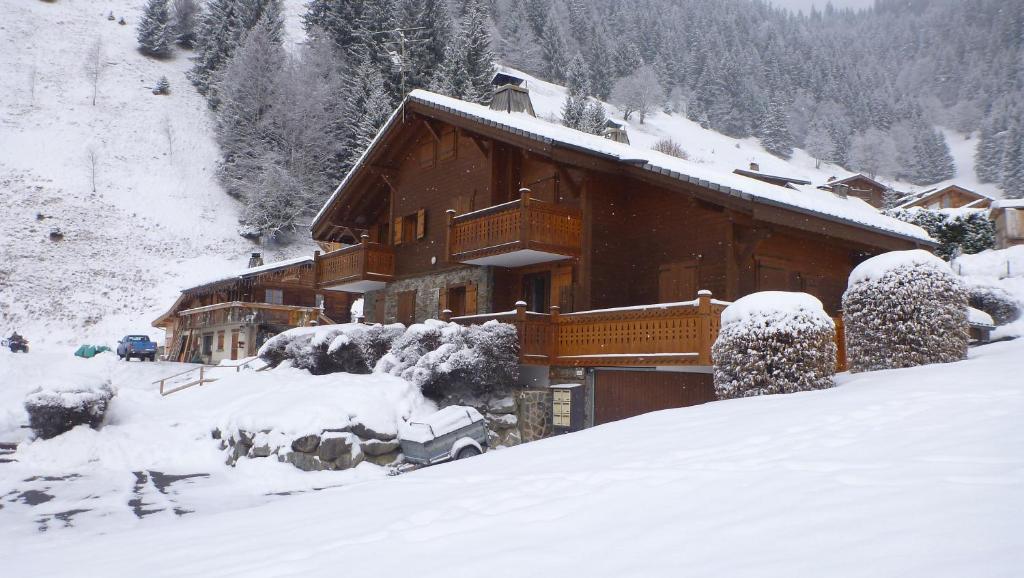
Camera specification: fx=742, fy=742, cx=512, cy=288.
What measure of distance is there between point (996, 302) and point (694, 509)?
2174 centimetres

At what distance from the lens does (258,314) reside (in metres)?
38.5

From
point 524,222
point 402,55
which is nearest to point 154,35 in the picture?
point 402,55

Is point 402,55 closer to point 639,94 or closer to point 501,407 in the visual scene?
point 501,407

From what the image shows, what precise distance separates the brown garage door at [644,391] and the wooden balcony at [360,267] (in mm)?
11569

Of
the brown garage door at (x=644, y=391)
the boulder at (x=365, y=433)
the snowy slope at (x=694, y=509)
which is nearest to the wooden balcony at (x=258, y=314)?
the boulder at (x=365, y=433)

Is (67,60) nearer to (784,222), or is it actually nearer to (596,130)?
(596,130)

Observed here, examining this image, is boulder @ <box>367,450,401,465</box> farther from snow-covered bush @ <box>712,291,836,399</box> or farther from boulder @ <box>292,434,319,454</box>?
snow-covered bush @ <box>712,291,836,399</box>

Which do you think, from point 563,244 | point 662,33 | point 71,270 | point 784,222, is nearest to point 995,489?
point 784,222

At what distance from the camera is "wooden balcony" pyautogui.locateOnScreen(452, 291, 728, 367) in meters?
15.1

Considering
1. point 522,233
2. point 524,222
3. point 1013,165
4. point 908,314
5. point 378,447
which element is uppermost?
point 1013,165

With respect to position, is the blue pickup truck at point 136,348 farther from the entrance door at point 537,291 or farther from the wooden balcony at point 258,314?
the entrance door at point 537,291

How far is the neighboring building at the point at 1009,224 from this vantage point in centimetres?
3341

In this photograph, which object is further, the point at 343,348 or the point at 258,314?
the point at 258,314

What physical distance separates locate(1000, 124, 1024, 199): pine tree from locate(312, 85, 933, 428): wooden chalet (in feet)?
305
